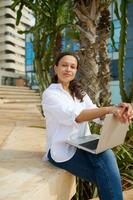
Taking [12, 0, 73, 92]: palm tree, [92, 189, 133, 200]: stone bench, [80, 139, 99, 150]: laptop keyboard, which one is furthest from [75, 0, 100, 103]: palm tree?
[80, 139, 99, 150]: laptop keyboard

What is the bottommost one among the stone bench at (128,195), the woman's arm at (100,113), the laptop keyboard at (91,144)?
the stone bench at (128,195)

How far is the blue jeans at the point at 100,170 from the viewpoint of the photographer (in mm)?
2303

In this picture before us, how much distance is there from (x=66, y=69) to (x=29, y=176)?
2.40 ft

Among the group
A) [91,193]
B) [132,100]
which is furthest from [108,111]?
[132,100]

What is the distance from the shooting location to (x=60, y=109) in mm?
2404

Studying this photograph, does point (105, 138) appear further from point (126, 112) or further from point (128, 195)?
point (128, 195)

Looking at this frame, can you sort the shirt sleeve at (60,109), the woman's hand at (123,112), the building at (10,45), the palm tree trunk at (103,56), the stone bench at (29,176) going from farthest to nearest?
1. the building at (10,45)
2. the palm tree trunk at (103,56)
3. the shirt sleeve at (60,109)
4. the woman's hand at (123,112)
5. the stone bench at (29,176)

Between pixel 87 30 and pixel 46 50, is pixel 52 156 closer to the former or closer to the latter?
pixel 87 30

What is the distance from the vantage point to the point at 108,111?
229 centimetres

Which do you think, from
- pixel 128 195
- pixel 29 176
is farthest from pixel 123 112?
pixel 128 195

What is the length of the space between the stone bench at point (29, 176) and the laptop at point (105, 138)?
0.70ft

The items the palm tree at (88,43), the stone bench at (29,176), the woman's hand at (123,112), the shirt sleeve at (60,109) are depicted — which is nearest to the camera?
the stone bench at (29,176)

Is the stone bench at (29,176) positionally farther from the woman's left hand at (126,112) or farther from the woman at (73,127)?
the woman's left hand at (126,112)

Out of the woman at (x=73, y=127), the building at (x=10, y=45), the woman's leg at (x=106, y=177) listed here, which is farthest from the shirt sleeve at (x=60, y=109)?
the building at (x=10, y=45)
